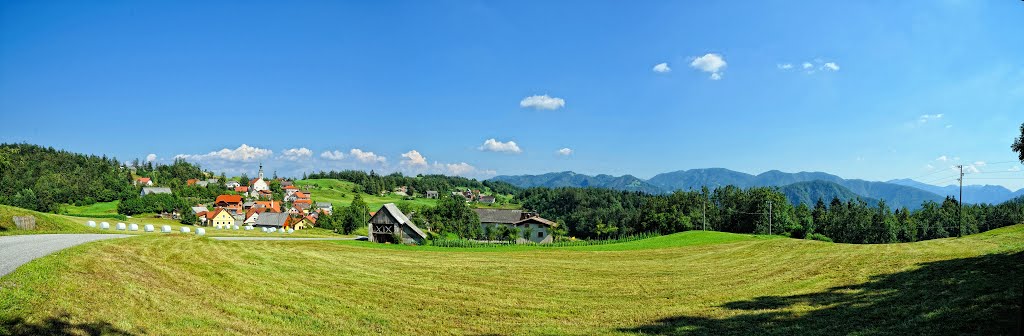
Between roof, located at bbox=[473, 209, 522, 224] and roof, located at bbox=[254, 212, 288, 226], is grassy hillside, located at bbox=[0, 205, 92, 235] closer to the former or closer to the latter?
roof, located at bbox=[254, 212, 288, 226]

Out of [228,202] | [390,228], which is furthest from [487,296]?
[228,202]

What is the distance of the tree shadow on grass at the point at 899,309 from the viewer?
10.5 meters

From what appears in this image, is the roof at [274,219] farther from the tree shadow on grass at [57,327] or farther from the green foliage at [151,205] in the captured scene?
the tree shadow on grass at [57,327]

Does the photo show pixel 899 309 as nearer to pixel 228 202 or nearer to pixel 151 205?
pixel 151 205

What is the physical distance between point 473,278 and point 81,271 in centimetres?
1414

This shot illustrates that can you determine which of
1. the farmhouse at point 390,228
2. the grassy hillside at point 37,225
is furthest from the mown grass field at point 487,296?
the farmhouse at point 390,228

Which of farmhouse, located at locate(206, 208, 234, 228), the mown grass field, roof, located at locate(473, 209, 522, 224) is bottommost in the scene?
farmhouse, located at locate(206, 208, 234, 228)

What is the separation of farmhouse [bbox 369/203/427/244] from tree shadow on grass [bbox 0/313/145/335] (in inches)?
1782

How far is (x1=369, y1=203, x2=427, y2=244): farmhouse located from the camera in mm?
55222

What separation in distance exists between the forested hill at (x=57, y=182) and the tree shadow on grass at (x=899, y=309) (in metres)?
132

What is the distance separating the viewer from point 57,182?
125 m

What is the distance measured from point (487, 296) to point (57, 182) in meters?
165

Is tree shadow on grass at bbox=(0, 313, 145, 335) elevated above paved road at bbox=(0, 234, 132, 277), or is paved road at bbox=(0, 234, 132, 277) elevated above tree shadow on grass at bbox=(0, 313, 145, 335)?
paved road at bbox=(0, 234, 132, 277)

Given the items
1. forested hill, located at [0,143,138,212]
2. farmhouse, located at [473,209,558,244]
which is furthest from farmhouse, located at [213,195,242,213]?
farmhouse, located at [473,209,558,244]
